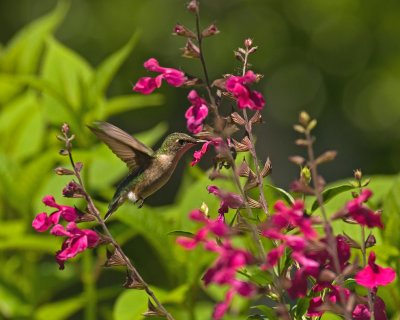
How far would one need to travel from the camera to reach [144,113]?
12.0 meters

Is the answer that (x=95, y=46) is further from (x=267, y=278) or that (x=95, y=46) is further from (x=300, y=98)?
→ (x=267, y=278)

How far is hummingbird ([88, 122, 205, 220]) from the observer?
84.0 inches

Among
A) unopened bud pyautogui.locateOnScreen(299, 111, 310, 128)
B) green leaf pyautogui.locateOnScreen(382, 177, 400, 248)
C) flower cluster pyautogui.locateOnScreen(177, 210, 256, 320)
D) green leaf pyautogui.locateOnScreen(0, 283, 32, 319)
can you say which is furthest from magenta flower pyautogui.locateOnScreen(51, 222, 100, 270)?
green leaf pyautogui.locateOnScreen(0, 283, 32, 319)

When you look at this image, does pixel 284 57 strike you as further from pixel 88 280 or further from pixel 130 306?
pixel 130 306

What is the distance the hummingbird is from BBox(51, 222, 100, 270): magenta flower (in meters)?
0.37

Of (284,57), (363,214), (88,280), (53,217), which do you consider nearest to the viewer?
(363,214)

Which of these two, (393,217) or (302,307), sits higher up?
(302,307)

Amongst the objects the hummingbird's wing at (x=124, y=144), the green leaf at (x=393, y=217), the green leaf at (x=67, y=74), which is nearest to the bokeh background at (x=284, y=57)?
the green leaf at (x=67, y=74)

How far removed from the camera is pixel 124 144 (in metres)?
2.10

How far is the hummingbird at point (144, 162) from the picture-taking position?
7.00 feet

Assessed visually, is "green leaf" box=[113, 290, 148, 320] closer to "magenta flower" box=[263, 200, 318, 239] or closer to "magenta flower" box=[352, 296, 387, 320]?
"magenta flower" box=[352, 296, 387, 320]

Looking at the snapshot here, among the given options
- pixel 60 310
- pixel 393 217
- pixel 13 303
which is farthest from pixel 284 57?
pixel 393 217

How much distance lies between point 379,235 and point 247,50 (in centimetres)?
86

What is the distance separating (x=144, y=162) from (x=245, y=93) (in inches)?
31.2
